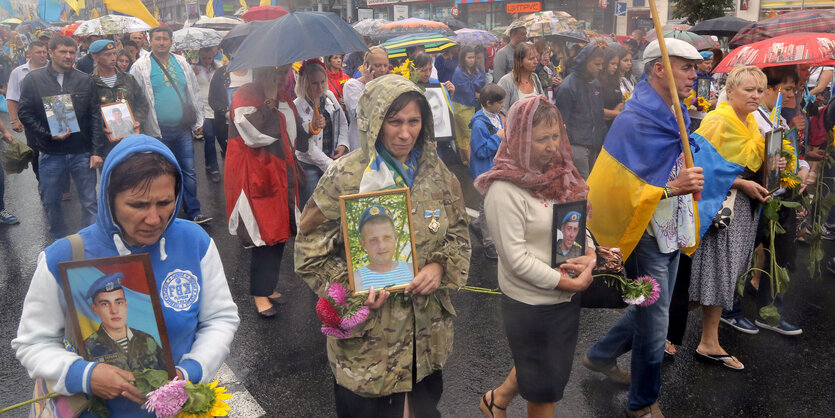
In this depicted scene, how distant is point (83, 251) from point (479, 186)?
1.72m

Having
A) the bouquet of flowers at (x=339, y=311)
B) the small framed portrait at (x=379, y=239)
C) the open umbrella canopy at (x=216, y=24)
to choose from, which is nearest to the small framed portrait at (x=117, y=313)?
the bouquet of flowers at (x=339, y=311)

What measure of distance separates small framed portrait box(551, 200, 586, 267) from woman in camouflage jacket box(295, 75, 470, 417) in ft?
1.39

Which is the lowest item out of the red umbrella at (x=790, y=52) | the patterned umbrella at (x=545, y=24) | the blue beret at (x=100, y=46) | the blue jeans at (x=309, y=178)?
the blue jeans at (x=309, y=178)

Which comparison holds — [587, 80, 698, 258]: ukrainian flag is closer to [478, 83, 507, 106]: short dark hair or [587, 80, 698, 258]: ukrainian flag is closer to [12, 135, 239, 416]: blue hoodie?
[12, 135, 239, 416]: blue hoodie

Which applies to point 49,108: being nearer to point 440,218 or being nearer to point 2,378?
point 2,378

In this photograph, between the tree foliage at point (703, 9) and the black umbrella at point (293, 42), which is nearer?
the black umbrella at point (293, 42)

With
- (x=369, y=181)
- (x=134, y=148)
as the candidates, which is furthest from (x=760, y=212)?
(x=134, y=148)

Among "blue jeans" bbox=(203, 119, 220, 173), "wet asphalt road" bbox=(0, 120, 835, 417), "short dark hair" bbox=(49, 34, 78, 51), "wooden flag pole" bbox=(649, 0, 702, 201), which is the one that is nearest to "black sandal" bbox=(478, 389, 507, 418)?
"wet asphalt road" bbox=(0, 120, 835, 417)

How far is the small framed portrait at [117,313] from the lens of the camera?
6.41 feet

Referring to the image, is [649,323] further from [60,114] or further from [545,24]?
[545,24]

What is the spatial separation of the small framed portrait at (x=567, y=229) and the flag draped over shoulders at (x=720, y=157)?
5.17 ft

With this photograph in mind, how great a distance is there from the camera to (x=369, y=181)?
8.89 feet

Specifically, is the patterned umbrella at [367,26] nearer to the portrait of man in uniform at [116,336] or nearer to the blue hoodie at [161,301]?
A: the blue hoodie at [161,301]

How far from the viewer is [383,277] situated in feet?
8.76
